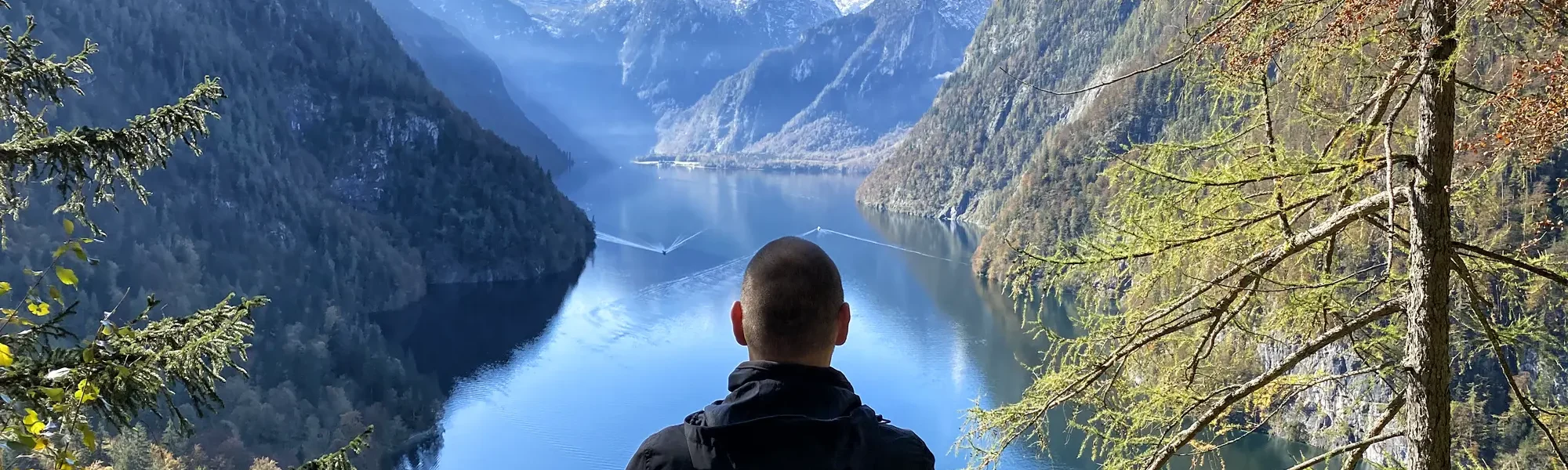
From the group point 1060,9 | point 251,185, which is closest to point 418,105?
point 251,185

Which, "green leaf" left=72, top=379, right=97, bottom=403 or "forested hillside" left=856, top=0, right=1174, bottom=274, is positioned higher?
"forested hillside" left=856, top=0, right=1174, bottom=274

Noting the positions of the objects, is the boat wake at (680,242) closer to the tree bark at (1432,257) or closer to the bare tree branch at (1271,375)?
the bare tree branch at (1271,375)

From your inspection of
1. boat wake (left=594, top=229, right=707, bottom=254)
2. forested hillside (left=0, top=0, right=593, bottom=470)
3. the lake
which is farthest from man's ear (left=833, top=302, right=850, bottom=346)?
boat wake (left=594, top=229, right=707, bottom=254)

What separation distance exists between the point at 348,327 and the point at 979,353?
103ft

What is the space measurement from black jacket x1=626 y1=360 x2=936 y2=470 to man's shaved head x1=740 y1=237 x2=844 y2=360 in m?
0.06

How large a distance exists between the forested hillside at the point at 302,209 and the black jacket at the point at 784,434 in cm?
3329

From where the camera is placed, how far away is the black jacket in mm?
1581

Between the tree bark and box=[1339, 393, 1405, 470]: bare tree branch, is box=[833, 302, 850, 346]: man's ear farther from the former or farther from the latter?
box=[1339, 393, 1405, 470]: bare tree branch

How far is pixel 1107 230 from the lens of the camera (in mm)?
3955

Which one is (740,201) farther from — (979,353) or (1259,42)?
(1259,42)

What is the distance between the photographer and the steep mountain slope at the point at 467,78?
152m

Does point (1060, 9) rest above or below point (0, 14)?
above

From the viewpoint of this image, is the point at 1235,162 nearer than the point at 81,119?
Yes

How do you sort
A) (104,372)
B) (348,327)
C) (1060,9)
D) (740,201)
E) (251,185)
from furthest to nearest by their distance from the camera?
(1060,9)
(740,201)
(251,185)
(348,327)
(104,372)
